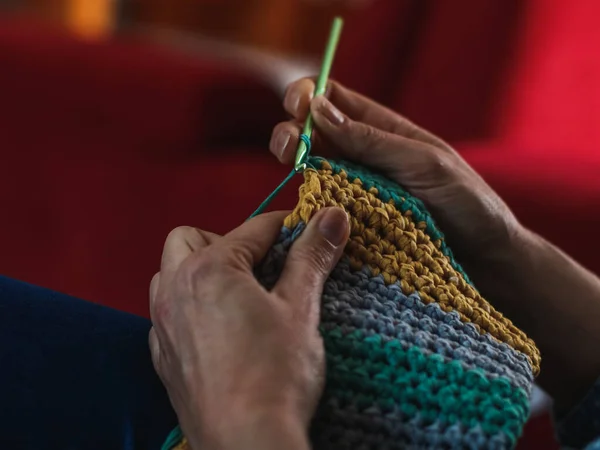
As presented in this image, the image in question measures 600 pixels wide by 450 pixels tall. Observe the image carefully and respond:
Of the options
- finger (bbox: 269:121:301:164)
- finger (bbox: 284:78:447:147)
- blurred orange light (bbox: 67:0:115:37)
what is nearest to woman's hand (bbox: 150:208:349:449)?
finger (bbox: 269:121:301:164)

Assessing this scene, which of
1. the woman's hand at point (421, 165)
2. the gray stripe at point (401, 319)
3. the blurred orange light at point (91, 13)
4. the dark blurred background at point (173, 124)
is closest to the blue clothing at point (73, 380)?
the gray stripe at point (401, 319)

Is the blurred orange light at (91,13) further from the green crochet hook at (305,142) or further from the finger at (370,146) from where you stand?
the finger at (370,146)

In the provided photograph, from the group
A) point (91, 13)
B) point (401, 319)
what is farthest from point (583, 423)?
point (91, 13)

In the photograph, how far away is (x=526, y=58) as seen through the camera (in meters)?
1.25

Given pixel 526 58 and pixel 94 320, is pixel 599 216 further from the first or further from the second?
pixel 94 320

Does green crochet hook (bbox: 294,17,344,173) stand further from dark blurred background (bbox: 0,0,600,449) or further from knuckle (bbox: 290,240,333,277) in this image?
dark blurred background (bbox: 0,0,600,449)

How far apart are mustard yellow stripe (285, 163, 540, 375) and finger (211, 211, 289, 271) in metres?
0.01

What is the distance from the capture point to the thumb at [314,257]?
0.48 meters

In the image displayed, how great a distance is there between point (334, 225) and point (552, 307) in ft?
1.10

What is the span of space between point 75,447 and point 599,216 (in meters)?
0.68

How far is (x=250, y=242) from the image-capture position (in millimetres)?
494

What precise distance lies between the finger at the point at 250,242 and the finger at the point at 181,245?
29mm

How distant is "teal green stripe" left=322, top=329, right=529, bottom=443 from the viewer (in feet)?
1.56

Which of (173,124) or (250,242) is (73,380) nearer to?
(250,242)
